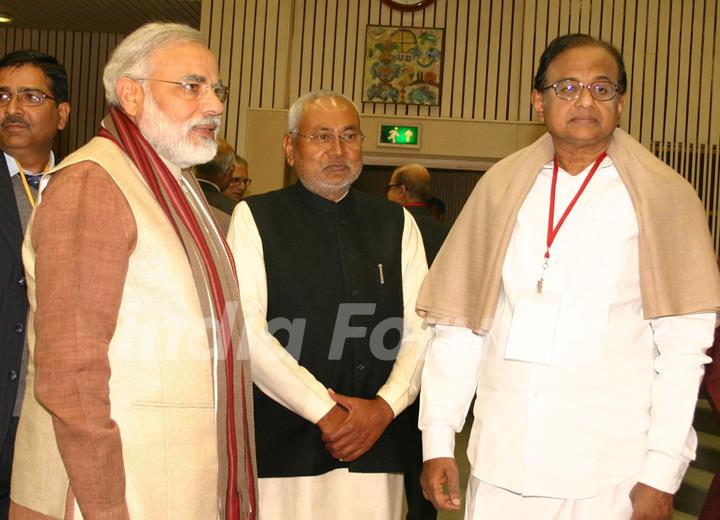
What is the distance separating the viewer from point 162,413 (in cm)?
186

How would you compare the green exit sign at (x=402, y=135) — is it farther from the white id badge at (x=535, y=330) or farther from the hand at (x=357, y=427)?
the white id badge at (x=535, y=330)

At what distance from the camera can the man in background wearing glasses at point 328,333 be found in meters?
2.68

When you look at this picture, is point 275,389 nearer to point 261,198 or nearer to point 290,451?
point 290,451

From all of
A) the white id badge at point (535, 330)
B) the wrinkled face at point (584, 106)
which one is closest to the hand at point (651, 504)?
the white id badge at point (535, 330)

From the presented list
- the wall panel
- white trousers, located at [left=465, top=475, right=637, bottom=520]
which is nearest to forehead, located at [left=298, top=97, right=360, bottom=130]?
white trousers, located at [left=465, top=475, right=637, bottom=520]

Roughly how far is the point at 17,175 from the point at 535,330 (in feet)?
5.51

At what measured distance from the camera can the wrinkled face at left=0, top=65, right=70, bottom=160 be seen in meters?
2.70

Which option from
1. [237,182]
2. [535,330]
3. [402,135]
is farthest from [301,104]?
[402,135]

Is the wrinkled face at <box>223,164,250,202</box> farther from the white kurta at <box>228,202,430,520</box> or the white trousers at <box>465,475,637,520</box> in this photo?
the white trousers at <box>465,475,637,520</box>

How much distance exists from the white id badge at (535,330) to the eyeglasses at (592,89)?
0.52m

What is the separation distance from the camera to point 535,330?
2061 millimetres

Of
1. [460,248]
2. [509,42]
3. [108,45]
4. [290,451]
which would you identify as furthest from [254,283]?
[108,45]

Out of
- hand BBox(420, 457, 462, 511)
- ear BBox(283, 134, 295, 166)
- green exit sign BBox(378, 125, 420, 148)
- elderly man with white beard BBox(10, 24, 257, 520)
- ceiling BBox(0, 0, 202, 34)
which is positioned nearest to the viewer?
elderly man with white beard BBox(10, 24, 257, 520)

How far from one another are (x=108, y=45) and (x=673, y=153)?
6.55 meters
